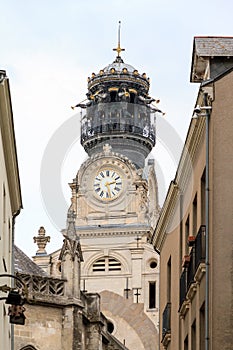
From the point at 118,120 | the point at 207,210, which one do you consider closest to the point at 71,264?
the point at 207,210

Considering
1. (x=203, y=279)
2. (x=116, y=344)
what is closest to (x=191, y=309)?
(x=203, y=279)

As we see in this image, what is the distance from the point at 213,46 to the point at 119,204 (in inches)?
2566

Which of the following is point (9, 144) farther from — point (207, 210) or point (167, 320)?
point (167, 320)

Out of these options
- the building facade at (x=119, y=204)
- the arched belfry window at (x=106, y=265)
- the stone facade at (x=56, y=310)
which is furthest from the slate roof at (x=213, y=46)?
the arched belfry window at (x=106, y=265)

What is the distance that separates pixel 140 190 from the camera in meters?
89.5

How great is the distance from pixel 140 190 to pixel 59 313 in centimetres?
3856

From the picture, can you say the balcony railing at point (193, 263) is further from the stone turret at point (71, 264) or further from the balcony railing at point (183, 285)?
the stone turret at point (71, 264)

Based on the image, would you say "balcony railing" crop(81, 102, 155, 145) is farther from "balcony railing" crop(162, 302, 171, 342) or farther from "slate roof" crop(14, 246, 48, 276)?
"balcony railing" crop(162, 302, 171, 342)

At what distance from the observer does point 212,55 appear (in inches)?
993

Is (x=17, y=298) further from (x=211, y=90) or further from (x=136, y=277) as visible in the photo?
(x=136, y=277)

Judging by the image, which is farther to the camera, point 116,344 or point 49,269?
point 49,269

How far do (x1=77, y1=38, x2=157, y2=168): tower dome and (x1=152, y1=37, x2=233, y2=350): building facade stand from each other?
63.0 m

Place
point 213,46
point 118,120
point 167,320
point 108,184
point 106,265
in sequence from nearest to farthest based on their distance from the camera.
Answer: point 213,46
point 167,320
point 106,265
point 108,184
point 118,120

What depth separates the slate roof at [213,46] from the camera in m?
25.3
